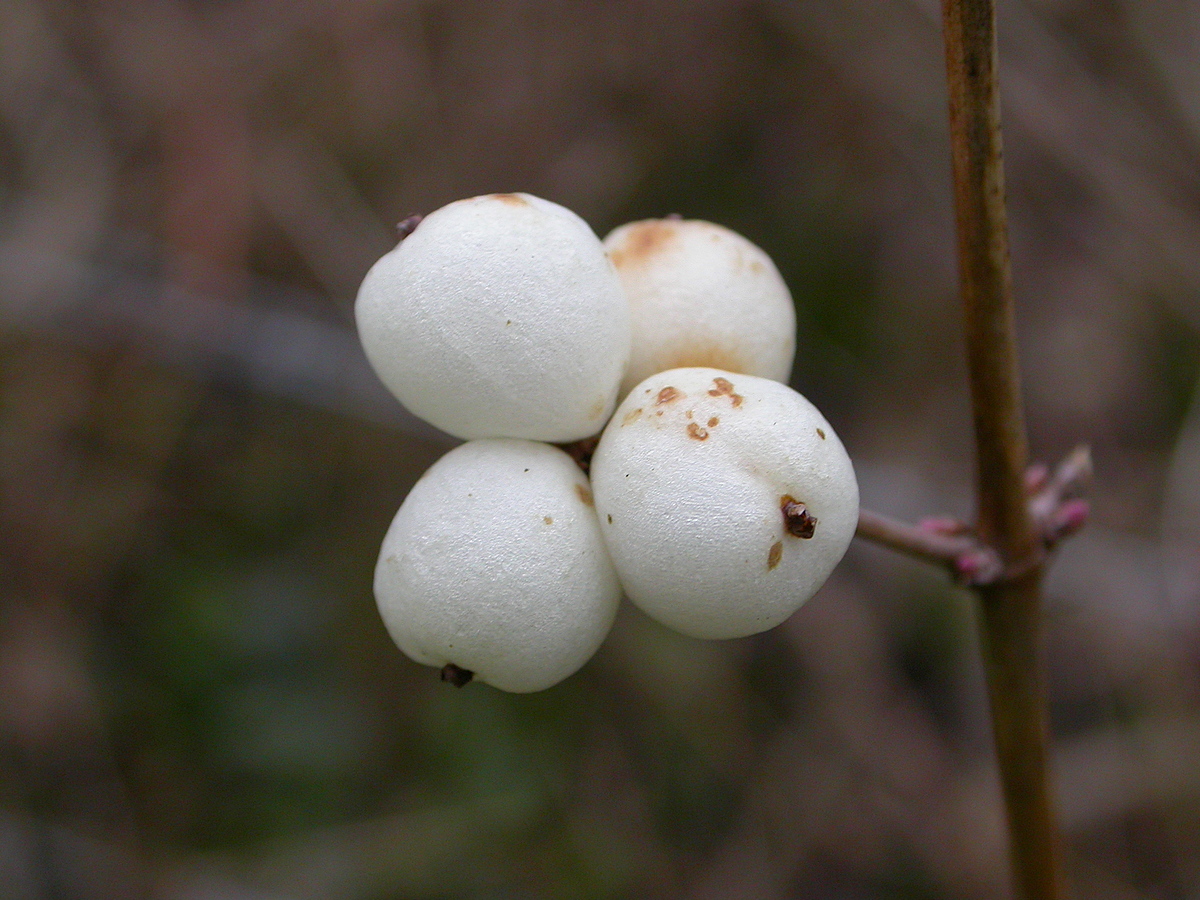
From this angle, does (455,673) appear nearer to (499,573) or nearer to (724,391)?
(499,573)

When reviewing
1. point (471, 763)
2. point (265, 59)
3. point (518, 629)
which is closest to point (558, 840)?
point (471, 763)

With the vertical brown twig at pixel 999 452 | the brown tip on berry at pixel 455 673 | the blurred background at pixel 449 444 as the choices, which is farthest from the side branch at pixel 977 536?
the blurred background at pixel 449 444

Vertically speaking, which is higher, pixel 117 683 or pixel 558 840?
pixel 117 683

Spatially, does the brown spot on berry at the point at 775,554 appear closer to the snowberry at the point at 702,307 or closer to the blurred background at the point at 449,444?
the snowberry at the point at 702,307

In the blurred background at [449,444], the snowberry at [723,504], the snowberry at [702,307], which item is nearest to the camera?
the snowberry at [723,504]

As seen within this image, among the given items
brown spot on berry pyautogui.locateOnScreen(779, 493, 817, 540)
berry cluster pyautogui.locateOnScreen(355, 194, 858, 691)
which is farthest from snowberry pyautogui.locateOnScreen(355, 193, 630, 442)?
brown spot on berry pyautogui.locateOnScreen(779, 493, 817, 540)

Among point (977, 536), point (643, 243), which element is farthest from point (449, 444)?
point (977, 536)

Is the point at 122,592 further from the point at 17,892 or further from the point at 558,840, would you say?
the point at 558,840
